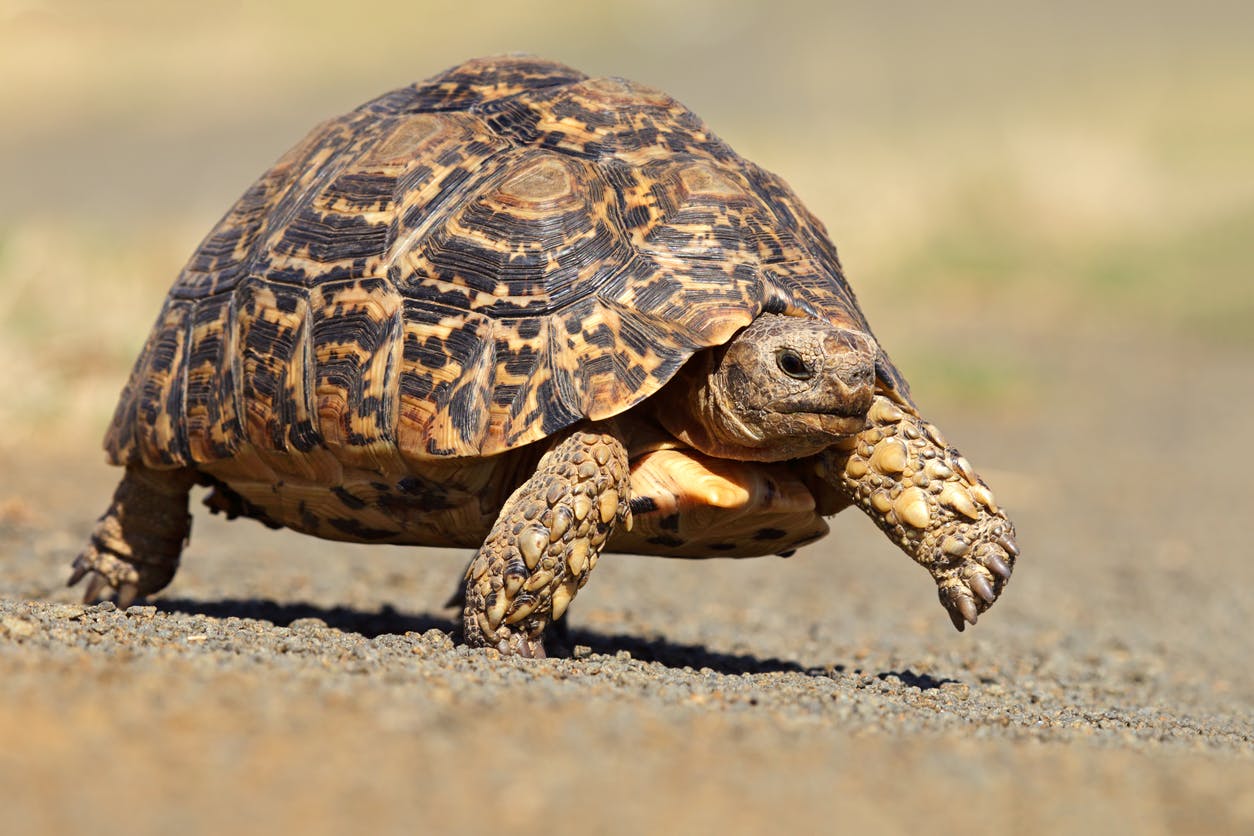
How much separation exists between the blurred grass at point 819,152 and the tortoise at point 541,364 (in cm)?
527

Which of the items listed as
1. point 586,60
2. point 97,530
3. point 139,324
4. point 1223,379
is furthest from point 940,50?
point 97,530

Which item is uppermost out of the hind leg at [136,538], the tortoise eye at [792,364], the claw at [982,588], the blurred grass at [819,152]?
the tortoise eye at [792,364]

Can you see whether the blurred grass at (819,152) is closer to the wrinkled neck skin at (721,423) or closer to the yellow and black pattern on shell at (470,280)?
the yellow and black pattern on shell at (470,280)

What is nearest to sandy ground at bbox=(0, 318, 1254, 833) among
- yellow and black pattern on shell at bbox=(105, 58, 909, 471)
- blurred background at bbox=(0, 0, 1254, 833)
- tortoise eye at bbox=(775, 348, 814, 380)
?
blurred background at bbox=(0, 0, 1254, 833)

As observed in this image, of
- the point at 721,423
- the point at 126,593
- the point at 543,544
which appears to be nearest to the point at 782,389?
the point at 721,423

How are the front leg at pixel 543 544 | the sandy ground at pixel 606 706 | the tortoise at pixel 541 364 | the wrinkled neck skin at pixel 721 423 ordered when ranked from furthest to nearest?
the wrinkled neck skin at pixel 721 423 < the tortoise at pixel 541 364 < the front leg at pixel 543 544 < the sandy ground at pixel 606 706

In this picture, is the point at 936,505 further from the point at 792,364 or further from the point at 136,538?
the point at 136,538

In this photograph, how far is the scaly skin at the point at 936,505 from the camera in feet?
13.8

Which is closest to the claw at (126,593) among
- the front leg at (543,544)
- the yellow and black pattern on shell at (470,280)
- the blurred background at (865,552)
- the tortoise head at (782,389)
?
the blurred background at (865,552)

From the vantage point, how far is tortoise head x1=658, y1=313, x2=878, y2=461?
3.92 m

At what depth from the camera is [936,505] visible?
4.24m

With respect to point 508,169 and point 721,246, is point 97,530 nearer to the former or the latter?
point 508,169

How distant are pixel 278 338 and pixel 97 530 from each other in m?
1.38

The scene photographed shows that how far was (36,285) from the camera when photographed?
Answer: 10.2 metres
